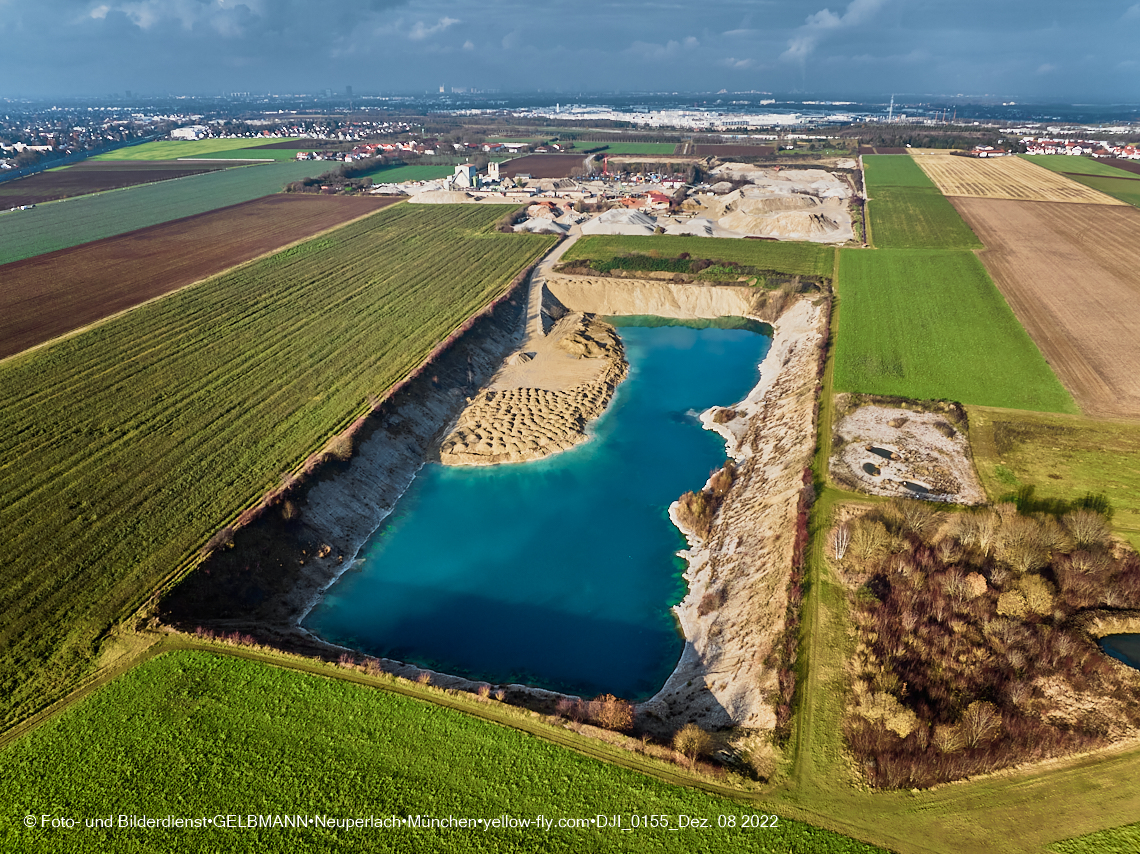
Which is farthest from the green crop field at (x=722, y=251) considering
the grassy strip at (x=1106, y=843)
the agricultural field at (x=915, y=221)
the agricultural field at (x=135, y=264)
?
the grassy strip at (x=1106, y=843)

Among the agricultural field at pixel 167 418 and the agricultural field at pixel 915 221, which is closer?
the agricultural field at pixel 167 418

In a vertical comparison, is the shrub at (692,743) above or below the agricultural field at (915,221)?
below

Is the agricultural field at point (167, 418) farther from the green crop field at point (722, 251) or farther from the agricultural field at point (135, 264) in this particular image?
the green crop field at point (722, 251)

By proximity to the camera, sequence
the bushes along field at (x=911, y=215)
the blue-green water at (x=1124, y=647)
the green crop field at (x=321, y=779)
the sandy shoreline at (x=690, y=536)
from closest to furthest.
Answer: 1. the green crop field at (x=321, y=779)
2. the blue-green water at (x=1124, y=647)
3. the sandy shoreline at (x=690, y=536)
4. the bushes along field at (x=911, y=215)

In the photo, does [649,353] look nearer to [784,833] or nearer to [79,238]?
[784,833]

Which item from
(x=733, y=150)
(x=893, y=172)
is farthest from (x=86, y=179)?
(x=893, y=172)

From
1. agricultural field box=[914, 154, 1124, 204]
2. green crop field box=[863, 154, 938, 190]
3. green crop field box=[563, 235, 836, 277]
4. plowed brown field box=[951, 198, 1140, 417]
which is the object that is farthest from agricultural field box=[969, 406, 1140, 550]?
green crop field box=[863, 154, 938, 190]

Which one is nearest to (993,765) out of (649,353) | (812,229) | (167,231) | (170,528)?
(170,528)

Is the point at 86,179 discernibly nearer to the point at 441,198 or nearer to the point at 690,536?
the point at 441,198
